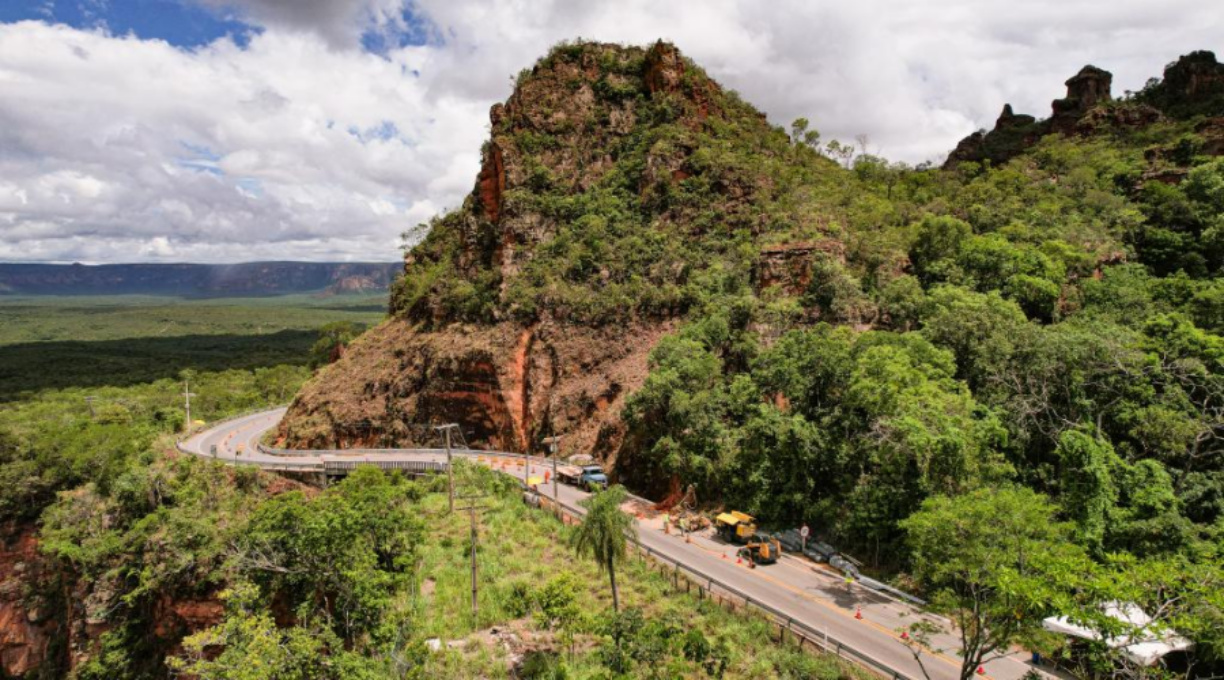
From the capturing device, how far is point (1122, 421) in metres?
28.4

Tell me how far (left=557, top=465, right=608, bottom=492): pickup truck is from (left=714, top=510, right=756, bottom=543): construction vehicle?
10080 millimetres

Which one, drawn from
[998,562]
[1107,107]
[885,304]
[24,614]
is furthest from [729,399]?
[1107,107]

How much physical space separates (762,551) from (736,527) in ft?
9.33

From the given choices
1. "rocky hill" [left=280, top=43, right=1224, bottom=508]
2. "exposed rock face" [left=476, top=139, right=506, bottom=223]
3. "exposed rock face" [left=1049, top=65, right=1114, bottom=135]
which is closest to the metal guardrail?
"rocky hill" [left=280, top=43, right=1224, bottom=508]

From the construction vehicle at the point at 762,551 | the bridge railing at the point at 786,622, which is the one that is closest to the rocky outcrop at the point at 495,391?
the construction vehicle at the point at 762,551

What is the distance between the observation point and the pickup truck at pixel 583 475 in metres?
41.4

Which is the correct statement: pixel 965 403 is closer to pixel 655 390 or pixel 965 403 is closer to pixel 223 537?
pixel 655 390

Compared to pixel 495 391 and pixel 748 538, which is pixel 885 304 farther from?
pixel 495 391

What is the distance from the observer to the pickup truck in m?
41.4

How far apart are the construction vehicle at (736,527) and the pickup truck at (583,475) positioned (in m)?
10.1

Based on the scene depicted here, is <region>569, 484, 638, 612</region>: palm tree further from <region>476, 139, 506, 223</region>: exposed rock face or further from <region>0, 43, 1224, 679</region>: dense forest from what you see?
<region>476, 139, 506, 223</region>: exposed rock face

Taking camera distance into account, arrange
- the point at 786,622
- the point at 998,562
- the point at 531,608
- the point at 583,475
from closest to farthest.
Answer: the point at 998,562, the point at 786,622, the point at 531,608, the point at 583,475

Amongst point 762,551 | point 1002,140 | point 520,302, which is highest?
point 1002,140

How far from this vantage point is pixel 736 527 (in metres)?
32.4
